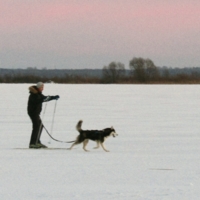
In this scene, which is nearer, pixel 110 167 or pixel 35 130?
pixel 110 167

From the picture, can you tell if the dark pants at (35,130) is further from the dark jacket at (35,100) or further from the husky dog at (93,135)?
the husky dog at (93,135)

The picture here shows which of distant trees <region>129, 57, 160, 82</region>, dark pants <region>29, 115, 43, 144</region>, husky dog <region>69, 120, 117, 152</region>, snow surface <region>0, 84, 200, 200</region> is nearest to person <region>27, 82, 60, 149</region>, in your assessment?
dark pants <region>29, 115, 43, 144</region>

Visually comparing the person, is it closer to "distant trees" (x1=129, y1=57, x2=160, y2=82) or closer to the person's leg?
the person's leg

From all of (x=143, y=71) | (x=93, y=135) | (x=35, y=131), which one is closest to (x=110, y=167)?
(x=93, y=135)

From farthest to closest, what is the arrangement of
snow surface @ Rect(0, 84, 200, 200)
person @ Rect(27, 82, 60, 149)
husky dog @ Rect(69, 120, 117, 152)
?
person @ Rect(27, 82, 60, 149)
husky dog @ Rect(69, 120, 117, 152)
snow surface @ Rect(0, 84, 200, 200)

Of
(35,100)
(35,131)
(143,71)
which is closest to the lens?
(35,100)

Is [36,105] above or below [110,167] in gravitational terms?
above

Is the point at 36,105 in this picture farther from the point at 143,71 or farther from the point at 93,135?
the point at 143,71

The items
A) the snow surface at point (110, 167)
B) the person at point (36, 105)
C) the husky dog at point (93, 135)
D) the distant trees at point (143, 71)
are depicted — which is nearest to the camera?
the snow surface at point (110, 167)

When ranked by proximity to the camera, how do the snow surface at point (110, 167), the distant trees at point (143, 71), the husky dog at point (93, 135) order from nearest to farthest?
1. the snow surface at point (110, 167)
2. the husky dog at point (93, 135)
3. the distant trees at point (143, 71)

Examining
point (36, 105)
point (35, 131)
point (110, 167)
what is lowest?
point (110, 167)

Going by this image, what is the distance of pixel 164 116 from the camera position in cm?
1733

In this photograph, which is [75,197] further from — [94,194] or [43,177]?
[43,177]

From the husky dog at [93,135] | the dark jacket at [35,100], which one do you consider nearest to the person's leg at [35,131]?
the dark jacket at [35,100]
